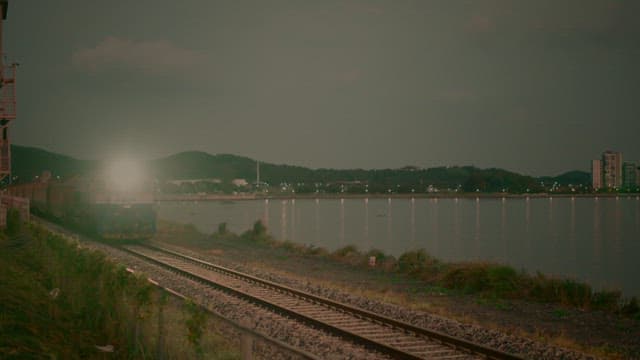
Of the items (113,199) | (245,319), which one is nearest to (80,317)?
(245,319)

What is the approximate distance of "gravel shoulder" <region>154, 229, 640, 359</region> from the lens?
11969 mm

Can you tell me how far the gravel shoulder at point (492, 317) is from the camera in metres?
12.0

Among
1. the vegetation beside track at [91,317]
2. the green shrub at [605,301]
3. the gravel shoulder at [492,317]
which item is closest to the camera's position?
the vegetation beside track at [91,317]

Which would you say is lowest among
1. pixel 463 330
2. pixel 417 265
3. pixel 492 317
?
pixel 417 265

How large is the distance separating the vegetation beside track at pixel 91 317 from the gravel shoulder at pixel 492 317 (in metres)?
4.73

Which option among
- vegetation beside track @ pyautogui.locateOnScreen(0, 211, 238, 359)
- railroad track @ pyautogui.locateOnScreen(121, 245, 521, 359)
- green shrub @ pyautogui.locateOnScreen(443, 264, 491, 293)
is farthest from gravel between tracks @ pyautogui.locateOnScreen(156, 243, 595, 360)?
green shrub @ pyautogui.locateOnScreen(443, 264, 491, 293)

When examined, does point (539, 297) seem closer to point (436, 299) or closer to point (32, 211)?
point (436, 299)

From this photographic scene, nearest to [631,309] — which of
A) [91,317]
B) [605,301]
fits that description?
[605,301]

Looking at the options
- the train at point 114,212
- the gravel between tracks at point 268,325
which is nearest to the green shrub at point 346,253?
the train at point 114,212

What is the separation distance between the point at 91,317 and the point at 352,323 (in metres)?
4.92

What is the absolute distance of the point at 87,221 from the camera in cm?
3425

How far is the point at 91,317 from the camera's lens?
37.1ft

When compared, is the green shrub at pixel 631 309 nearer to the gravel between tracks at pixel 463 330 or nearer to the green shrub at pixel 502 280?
the green shrub at pixel 502 280

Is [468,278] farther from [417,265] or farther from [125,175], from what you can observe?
[125,175]
